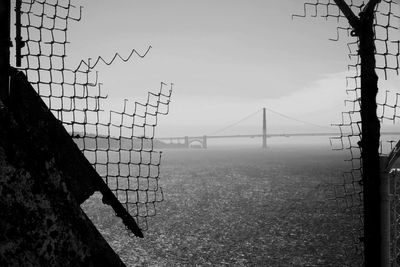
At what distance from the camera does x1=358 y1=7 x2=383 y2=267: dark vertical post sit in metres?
2.28

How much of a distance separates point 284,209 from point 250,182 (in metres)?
8.85

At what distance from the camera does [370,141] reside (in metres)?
2.30

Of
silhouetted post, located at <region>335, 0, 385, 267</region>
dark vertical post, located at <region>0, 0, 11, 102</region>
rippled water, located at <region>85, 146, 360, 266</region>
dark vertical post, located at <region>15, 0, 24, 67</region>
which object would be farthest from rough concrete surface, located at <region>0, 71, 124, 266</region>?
rippled water, located at <region>85, 146, 360, 266</region>

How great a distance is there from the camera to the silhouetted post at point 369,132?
7.48 ft

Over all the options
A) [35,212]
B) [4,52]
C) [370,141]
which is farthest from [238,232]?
[35,212]

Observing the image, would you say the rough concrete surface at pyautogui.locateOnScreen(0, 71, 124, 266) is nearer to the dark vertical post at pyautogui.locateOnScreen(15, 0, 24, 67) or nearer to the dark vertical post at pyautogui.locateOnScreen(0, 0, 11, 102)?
the dark vertical post at pyautogui.locateOnScreen(0, 0, 11, 102)

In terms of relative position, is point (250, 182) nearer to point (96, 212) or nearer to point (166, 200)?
point (166, 200)

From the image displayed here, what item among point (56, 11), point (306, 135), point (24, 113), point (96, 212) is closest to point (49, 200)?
point (24, 113)

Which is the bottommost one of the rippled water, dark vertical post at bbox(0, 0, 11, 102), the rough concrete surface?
the rippled water

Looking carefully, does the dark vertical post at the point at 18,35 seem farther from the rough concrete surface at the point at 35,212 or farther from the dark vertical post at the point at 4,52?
the rough concrete surface at the point at 35,212

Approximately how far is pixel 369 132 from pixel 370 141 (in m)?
0.07

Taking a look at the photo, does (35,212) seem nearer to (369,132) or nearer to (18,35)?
(18,35)

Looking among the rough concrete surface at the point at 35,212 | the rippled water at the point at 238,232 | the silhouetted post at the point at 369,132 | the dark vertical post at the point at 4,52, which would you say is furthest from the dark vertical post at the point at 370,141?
the rippled water at the point at 238,232

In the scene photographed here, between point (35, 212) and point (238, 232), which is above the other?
point (35, 212)
